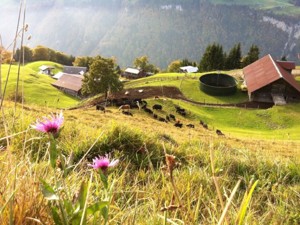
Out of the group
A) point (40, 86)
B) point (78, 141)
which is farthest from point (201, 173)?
point (40, 86)

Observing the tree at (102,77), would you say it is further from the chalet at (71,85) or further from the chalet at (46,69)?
the chalet at (46,69)

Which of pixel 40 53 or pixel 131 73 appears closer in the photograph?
pixel 131 73

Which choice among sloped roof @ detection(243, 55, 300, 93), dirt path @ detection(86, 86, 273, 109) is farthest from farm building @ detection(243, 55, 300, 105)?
dirt path @ detection(86, 86, 273, 109)

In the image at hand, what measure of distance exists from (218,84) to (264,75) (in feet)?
21.7

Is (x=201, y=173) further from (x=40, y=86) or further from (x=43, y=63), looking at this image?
(x=43, y=63)

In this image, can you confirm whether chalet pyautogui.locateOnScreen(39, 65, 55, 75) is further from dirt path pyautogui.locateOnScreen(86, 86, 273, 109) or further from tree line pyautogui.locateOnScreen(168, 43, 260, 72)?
dirt path pyautogui.locateOnScreen(86, 86, 273, 109)

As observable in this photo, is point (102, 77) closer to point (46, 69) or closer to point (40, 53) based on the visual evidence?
point (46, 69)

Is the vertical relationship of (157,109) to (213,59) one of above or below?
below

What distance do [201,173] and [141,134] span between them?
187 centimetres

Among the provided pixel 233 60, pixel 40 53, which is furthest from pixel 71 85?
pixel 40 53

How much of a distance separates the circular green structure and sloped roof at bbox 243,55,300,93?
2138mm

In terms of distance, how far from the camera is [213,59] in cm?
7325

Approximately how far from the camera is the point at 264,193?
4062mm

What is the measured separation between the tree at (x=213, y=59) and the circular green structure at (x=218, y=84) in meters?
21.0
